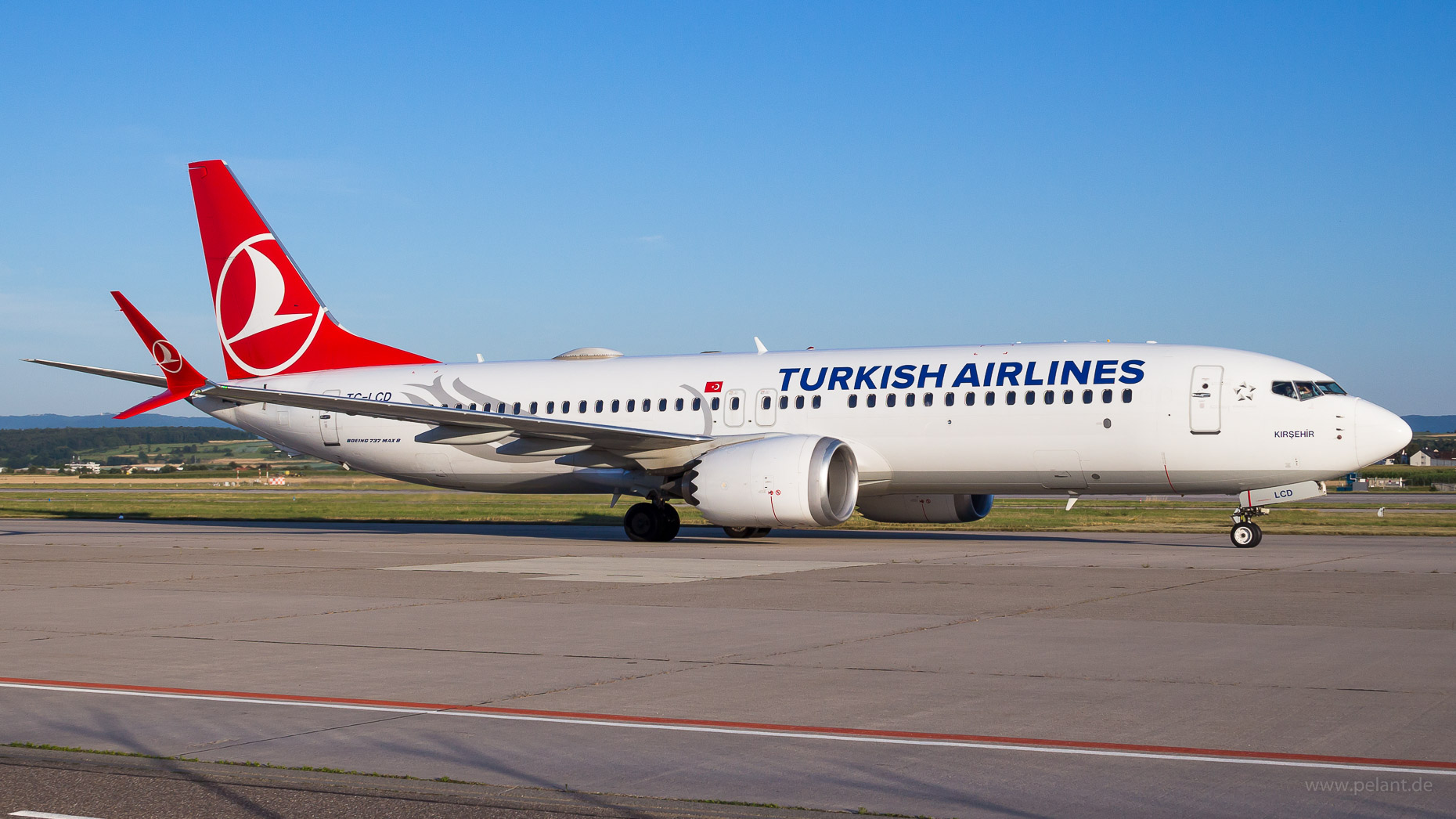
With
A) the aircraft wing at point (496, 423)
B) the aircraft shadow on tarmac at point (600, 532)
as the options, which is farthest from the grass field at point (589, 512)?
the aircraft wing at point (496, 423)

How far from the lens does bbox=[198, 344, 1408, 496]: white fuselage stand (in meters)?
21.7

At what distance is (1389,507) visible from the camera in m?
40.2

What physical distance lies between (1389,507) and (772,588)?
31.5 m

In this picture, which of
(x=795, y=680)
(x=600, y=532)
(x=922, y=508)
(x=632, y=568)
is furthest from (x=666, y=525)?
(x=795, y=680)

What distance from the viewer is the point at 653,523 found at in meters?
25.4

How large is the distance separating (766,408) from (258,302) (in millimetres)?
12936

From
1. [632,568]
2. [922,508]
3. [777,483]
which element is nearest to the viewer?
[632,568]

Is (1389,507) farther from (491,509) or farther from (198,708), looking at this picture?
(198,708)

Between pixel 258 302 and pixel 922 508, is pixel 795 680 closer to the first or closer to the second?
pixel 922 508

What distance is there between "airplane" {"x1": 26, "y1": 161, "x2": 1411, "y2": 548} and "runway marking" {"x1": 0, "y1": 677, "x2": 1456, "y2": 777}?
47.7ft

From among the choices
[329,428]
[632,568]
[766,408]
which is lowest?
[632,568]

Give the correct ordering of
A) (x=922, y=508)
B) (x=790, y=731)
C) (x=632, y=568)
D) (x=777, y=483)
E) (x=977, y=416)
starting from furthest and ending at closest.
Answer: (x=922, y=508), (x=977, y=416), (x=777, y=483), (x=632, y=568), (x=790, y=731)

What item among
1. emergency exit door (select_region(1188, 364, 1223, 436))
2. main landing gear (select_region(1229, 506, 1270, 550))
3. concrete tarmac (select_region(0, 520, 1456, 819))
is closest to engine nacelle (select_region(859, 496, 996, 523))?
main landing gear (select_region(1229, 506, 1270, 550))

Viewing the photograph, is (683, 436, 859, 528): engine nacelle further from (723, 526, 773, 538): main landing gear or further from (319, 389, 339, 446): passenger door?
(319, 389, 339, 446): passenger door
